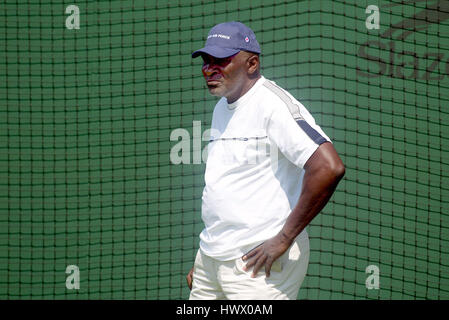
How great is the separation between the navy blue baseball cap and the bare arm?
565mm

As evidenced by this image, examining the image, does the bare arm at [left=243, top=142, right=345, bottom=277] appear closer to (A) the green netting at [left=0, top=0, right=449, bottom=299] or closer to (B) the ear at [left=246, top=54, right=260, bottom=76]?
(B) the ear at [left=246, top=54, right=260, bottom=76]

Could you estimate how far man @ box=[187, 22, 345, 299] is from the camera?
2363mm

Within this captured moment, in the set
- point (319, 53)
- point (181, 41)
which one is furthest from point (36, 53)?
point (319, 53)

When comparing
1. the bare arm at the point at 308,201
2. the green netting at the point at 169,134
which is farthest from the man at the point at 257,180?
the green netting at the point at 169,134

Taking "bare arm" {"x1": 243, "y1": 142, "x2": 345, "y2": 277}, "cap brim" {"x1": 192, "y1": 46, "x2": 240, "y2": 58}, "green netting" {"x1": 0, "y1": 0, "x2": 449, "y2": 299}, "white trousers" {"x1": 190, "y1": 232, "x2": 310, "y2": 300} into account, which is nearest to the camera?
"bare arm" {"x1": 243, "y1": 142, "x2": 345, "y2": 277}

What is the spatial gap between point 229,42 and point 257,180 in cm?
58

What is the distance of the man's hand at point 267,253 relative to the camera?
94.7 inches

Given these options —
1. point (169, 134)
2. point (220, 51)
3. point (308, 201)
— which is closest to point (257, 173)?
point (308, 201)

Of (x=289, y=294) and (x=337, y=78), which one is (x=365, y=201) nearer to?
(x=337, y=78)

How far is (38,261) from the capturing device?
17.9 ft

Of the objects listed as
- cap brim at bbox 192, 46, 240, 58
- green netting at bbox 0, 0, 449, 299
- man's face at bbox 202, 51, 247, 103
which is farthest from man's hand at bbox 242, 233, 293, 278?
green netting at bbox 0, 0, 449, 299

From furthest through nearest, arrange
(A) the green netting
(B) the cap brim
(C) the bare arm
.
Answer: (A) the green netting → (B) the cap brim → (C) the bare arm

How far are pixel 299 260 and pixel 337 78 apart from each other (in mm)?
3069

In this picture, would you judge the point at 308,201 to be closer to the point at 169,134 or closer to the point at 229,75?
the point at 229,75
